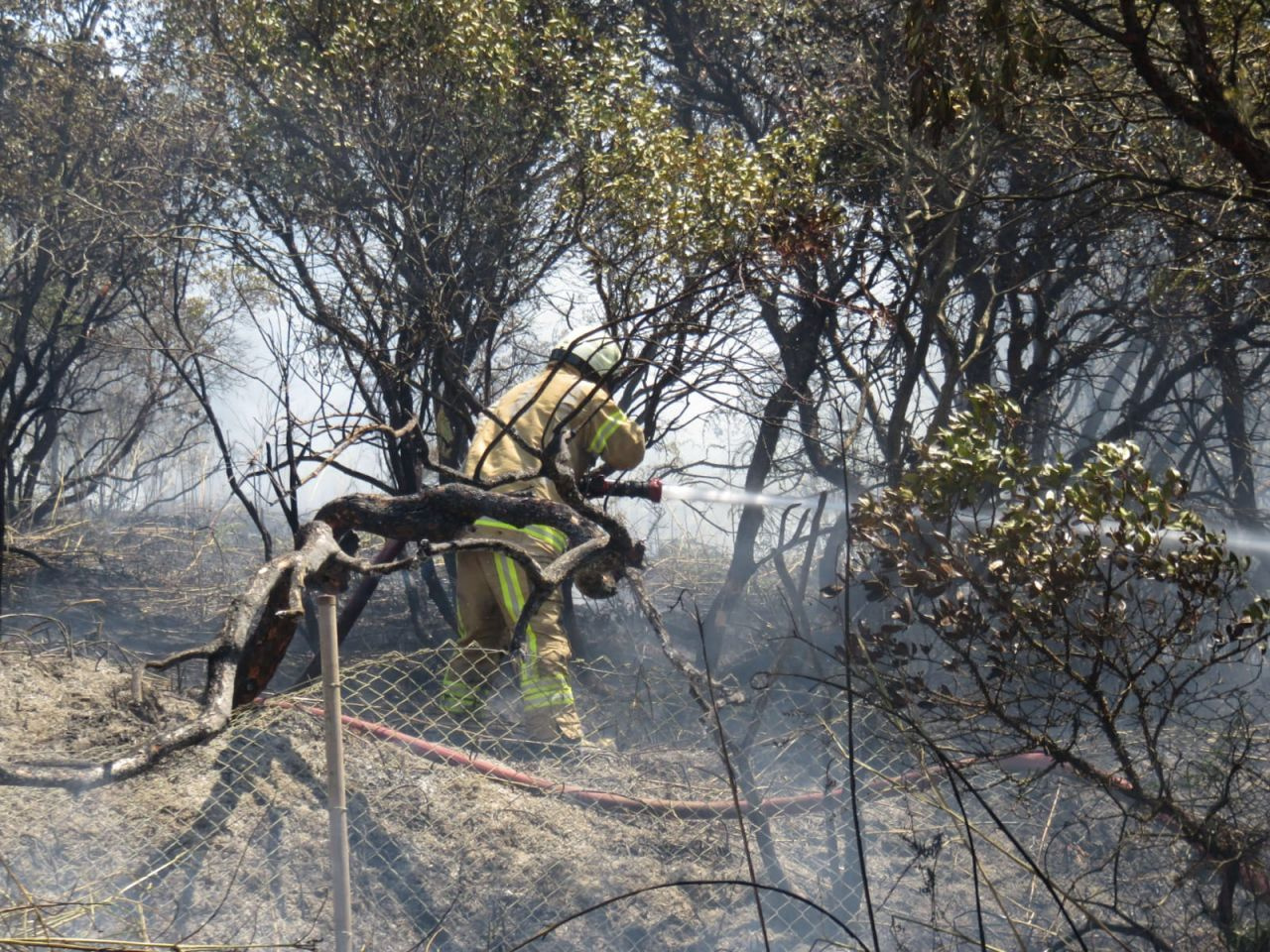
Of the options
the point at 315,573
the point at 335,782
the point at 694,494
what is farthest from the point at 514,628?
the point at 694,494

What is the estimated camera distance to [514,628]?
15.7ft

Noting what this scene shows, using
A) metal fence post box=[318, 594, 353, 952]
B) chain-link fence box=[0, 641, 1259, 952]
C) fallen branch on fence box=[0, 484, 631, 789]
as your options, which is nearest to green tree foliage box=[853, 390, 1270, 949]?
chain-link fence box=[0, 641, 1259, 952]

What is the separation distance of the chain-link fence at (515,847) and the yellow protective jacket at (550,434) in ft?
4.93

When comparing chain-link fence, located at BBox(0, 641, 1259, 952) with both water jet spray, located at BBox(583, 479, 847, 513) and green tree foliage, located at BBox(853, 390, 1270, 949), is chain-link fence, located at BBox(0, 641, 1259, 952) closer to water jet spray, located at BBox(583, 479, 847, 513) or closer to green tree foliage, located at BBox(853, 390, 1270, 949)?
green tree foliage, located at BBox(853, 390, 1270, 949)

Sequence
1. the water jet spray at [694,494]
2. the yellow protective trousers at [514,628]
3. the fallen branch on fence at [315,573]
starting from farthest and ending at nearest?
the water jet spray at [694,494]
the yellow protective trousers at [514,628]
the fallen branch on fence at [315,573]

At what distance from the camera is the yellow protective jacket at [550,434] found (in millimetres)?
5332

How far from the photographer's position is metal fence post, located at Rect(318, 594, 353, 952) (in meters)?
2.39

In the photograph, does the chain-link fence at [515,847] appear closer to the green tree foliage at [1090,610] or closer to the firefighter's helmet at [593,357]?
the green tree foliage at [1090,610]

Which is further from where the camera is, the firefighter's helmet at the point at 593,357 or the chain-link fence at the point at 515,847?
the firefighter's helmet at the point at 593,357

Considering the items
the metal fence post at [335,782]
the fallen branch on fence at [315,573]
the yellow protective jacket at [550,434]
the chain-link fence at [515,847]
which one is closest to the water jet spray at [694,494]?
the yellow protective jacket at [550,434]

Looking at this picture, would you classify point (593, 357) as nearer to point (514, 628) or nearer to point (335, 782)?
point (514, 628)

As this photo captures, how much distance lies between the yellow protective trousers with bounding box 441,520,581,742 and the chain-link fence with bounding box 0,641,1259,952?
41cm

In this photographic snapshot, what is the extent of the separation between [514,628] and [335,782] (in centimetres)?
237

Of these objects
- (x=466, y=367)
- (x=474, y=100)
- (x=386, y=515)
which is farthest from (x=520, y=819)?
(x=474, y=100)
